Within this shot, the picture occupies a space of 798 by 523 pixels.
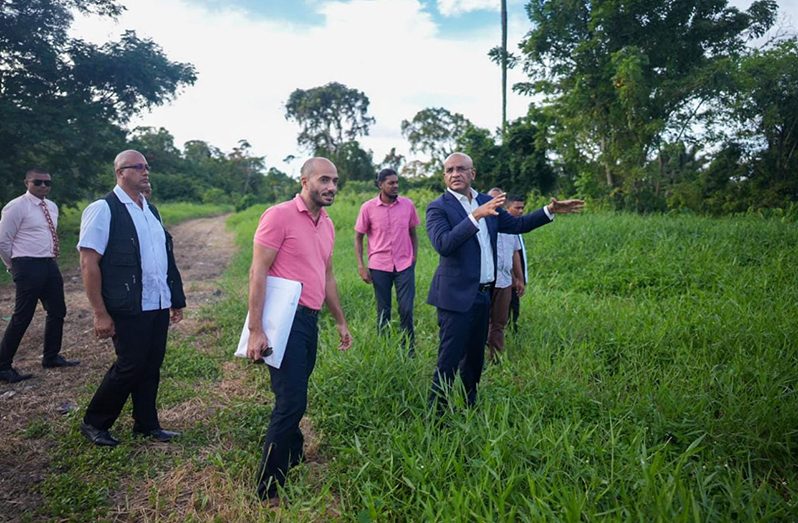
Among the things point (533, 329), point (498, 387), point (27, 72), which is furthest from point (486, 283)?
point (27, 72)

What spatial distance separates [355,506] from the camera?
100 inches

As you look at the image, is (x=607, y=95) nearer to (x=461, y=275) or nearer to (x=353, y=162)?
(x=461, y=275)

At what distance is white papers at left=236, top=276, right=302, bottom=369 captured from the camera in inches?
103

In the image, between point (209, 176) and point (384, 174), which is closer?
point (384, 174)

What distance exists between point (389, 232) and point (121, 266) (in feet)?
8.15

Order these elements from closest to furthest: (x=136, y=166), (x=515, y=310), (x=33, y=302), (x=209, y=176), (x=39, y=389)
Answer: (x=136, y=166), (x=39, y=389), (x=33, y=302), (x=515, y=310), (x=209, y=176)

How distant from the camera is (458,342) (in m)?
3.26

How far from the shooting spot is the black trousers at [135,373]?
3203mm

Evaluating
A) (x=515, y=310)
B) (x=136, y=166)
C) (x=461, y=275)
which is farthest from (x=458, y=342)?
(x=136, y=166)

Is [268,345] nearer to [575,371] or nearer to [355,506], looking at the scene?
[355,506]

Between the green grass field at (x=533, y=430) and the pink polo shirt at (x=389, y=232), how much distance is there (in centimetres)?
68

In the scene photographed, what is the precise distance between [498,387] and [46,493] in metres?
2.76

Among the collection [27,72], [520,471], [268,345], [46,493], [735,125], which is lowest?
[46,493]

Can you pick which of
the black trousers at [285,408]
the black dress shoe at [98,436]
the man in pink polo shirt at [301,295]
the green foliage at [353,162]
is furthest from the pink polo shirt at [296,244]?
the green foliage at [353,162]
